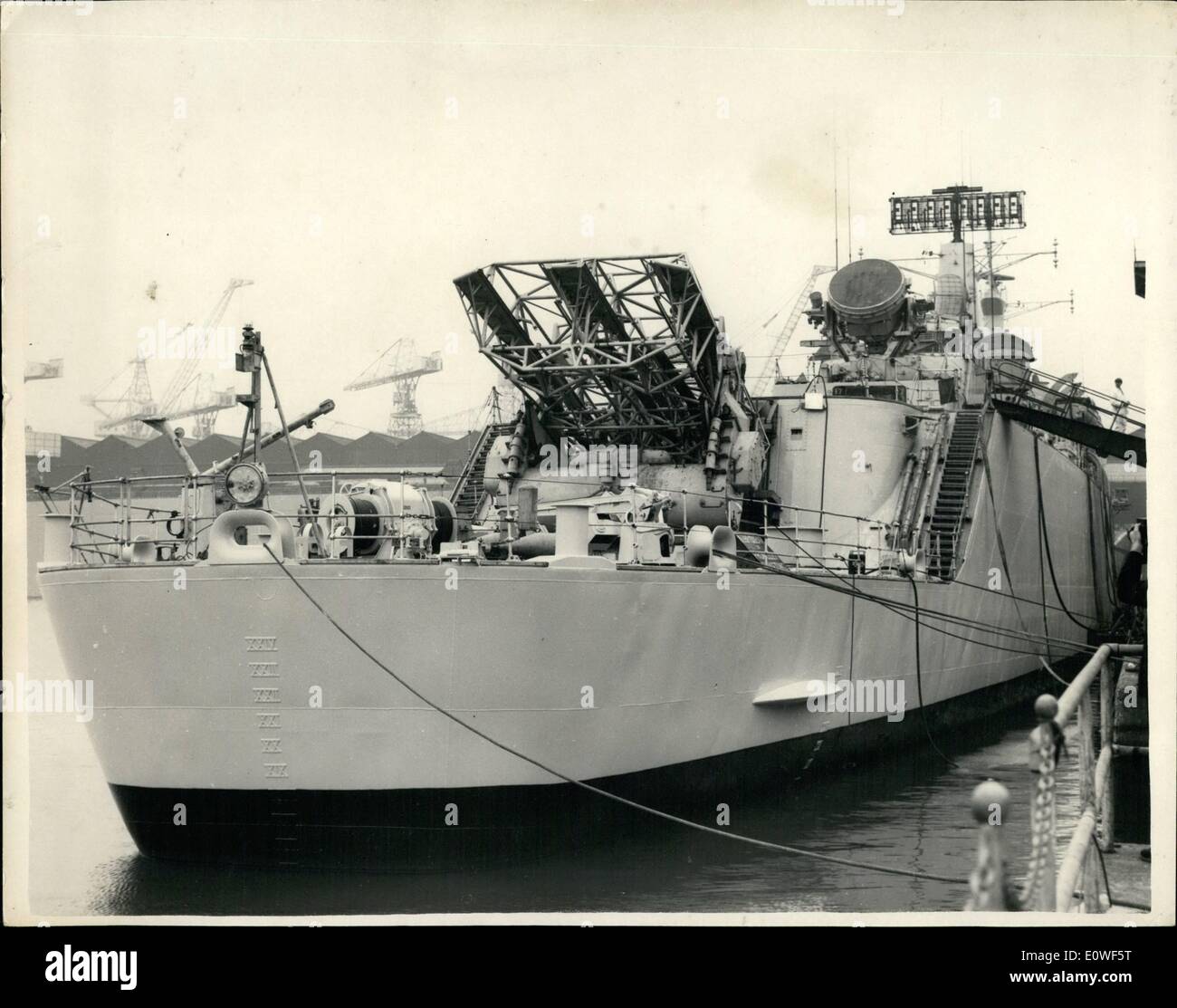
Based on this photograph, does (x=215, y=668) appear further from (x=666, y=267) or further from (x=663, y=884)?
(x=666, y=267)

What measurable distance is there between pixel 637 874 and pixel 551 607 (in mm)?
2610

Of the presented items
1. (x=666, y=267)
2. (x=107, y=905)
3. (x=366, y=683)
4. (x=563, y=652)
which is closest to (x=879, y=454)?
(x=666, y=267)

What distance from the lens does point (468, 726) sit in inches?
462

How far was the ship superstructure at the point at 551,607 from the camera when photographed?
11.6 m

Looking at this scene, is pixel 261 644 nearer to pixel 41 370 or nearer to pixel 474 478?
pixel 41 370

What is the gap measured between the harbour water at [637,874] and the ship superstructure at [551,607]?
337 mm

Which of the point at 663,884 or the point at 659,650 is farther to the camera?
the point at 659,650

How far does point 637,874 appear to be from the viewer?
39.6 feet

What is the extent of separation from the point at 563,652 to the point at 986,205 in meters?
21.3

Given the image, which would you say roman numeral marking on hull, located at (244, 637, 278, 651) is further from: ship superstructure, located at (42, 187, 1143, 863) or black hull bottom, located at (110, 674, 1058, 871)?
black hull bottom, located at (110, 674, 1058, 871)

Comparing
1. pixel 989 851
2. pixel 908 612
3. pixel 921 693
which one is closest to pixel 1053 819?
pixel 989 851

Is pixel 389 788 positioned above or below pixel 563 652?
below

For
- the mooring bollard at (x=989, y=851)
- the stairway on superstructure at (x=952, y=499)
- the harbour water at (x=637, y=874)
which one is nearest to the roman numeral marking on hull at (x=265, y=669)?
the harbour water at (x=637, y=874)

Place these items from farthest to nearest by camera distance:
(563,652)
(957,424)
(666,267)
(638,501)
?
(957,424)
(666,267)
(638,501)
(563,652)
